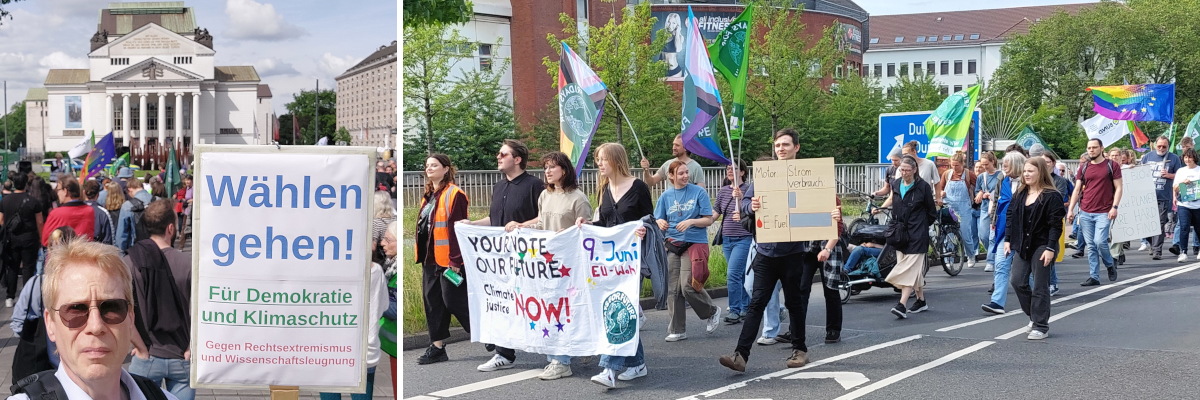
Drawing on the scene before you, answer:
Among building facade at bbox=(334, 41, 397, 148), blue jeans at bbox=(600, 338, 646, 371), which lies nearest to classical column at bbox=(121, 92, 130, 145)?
building facade at bbox=(334, 41, 397, 148)

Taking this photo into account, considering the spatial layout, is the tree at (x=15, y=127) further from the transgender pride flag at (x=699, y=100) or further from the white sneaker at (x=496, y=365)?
the white sneaker at (x=496, y=365)

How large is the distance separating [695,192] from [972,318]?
3047 millimetres

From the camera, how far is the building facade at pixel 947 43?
140m

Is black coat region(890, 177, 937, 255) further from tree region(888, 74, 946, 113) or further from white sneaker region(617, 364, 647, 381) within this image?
tree region(888, 74, 946, 113)

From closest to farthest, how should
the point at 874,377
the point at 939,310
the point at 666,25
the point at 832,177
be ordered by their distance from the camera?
the point at 874,377 < the point at 832,177 < the point at 939,310 < the point at 666,25

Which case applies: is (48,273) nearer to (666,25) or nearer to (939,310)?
(939,310)

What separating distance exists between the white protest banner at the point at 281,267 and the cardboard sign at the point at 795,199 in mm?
4337

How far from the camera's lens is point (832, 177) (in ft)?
29.8

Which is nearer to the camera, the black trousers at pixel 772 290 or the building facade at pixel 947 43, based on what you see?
the black trousers at pixel 772 290

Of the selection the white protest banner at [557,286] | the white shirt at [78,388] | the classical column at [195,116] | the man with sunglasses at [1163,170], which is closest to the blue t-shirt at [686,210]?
the white protest banner at [557,286]

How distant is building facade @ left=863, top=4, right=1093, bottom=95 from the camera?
140 m

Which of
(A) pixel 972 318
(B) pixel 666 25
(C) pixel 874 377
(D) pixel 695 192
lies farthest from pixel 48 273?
(B) pixel 666 25

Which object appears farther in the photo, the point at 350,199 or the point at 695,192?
the point at 695,192

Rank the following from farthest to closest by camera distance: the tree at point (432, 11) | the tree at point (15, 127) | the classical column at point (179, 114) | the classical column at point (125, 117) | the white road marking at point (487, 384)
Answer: the classical column at point (179, 114) < the classical column at point (125, 117) < the tree at point (15, 127) < the tree at point (432, 11) < the white road marking at point (487, 384)
